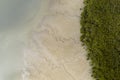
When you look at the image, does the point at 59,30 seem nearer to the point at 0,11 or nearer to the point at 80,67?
the point at 80,67

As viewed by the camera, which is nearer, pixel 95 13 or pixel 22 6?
pixel 95 13

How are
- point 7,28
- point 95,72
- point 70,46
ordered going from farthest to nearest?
point 7,28 < point 70,46 < point 95,72

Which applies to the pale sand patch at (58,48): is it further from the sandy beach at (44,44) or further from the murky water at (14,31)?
the murky water at (14,31)

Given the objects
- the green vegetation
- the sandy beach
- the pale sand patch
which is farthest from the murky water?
the green vegetation

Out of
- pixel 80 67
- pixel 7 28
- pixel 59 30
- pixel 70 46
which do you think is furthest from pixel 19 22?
pixel 80 67

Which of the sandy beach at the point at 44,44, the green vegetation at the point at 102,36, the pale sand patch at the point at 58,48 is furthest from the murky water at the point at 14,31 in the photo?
the green vegetation at the point at 102,36

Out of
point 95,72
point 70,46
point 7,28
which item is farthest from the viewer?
point 7,28

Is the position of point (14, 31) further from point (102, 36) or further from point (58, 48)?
point (102, 36)

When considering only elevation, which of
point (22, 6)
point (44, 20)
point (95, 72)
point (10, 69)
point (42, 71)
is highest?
point (22, 6)
